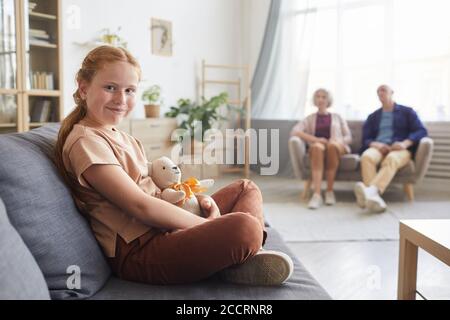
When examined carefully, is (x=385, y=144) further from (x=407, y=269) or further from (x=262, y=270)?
(x=262, y=270)

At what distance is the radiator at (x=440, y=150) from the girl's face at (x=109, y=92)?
11.4 ft

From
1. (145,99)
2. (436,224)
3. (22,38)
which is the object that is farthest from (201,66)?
(436,224)

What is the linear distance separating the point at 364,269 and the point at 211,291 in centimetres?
122

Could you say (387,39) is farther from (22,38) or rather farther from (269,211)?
(22,38)

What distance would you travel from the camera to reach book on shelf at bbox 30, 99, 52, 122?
3224 millimetres

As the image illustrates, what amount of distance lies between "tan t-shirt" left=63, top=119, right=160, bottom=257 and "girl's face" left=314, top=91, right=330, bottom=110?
2776mm

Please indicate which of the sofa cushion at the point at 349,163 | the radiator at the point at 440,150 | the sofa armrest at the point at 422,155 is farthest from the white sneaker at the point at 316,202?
the radiator at the point at 440,150

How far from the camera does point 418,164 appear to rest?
3293 mm

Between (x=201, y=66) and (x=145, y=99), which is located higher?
(x=201, y=66)

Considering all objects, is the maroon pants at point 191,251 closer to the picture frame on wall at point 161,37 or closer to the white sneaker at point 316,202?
the white sneaker at point 316,202

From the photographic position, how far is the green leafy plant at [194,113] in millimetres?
4219
